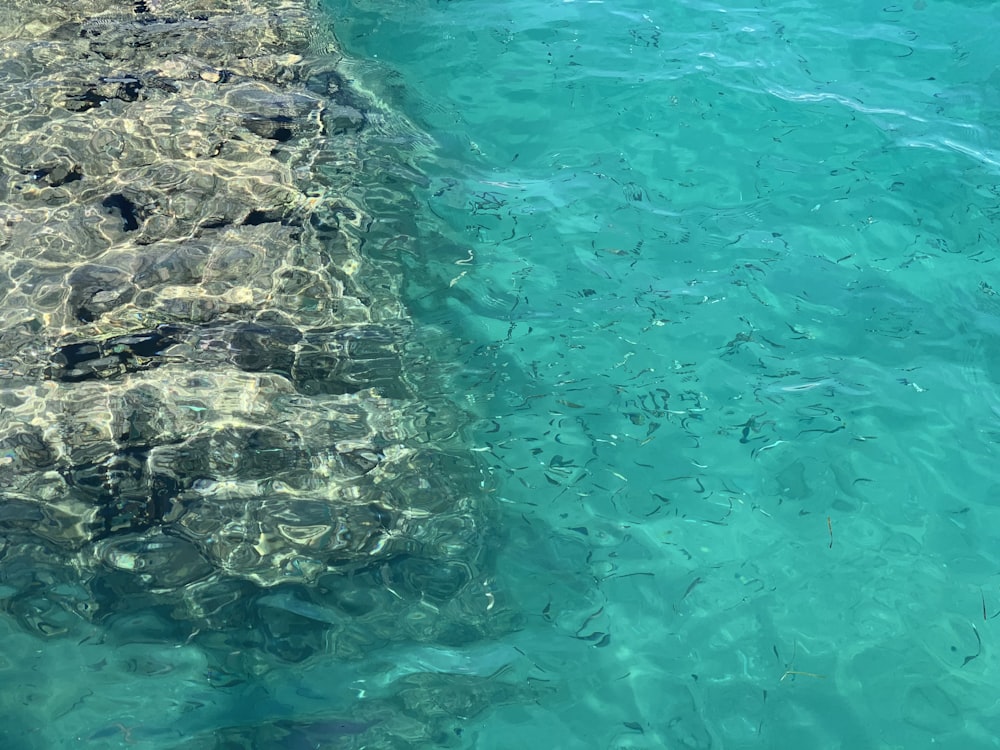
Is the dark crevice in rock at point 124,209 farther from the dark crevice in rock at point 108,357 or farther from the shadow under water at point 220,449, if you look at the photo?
the dark crevice in rock at point 108,357

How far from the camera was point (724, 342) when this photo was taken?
192 inches

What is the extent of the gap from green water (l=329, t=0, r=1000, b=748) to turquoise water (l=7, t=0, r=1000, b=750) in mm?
17

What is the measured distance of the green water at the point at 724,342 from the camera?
3543 mm

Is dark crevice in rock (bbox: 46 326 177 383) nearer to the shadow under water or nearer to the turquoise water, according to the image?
the shadow under water

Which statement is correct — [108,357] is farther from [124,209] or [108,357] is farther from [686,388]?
[686,388]

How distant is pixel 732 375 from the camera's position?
4.69m

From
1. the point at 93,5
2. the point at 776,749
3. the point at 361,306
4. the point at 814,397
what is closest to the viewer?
the point at 776,749

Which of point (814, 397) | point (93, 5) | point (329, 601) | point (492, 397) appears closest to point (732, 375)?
point (814, 397)

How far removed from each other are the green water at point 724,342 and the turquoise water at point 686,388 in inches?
0.7

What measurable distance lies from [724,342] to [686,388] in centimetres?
45

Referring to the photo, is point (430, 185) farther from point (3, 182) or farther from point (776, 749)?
point (776, 749)

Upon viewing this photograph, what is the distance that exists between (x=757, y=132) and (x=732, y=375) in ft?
8.25

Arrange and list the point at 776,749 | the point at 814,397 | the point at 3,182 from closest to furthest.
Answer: the point at 776,749
the point at 814,397
the point at 3,182

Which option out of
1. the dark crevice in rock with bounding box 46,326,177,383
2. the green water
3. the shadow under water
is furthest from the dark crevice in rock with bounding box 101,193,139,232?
the green water
